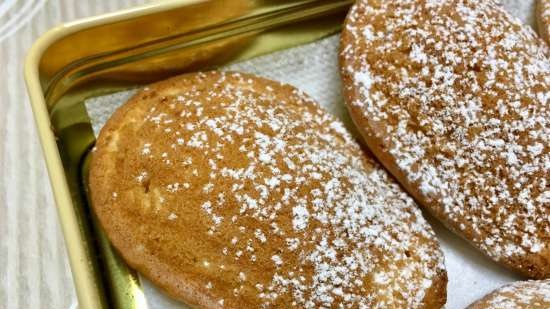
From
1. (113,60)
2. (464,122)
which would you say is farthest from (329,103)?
(113,60)

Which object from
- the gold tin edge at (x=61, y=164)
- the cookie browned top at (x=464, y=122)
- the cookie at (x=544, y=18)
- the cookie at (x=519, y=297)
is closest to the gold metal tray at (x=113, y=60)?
the gold tin edge at (x=61, y=164)

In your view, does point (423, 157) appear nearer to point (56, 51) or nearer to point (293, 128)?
point (293, 128)

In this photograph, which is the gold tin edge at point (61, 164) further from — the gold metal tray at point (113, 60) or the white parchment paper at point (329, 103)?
the white parchment paper at point (329, 103)

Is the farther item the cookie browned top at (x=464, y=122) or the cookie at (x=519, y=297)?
the cookie browned top at (x=464, y=122)

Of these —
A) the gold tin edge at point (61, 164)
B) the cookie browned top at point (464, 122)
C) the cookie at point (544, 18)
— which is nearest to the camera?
the gold tin edge at point (61, 164)

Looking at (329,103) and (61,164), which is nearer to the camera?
(61,164)

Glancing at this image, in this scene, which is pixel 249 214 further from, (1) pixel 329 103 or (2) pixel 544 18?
(2) pixel 544 18

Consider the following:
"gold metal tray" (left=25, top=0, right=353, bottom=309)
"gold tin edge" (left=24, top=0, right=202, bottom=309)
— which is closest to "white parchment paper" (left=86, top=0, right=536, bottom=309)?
"gold metal tray" (left=25, top=0, right=353, bottom=309)
